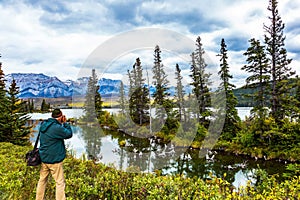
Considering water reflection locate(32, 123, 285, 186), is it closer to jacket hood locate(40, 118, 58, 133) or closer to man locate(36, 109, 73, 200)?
man locate(36, 109, 73, 200)

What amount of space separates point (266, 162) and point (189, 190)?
1621 centimetres

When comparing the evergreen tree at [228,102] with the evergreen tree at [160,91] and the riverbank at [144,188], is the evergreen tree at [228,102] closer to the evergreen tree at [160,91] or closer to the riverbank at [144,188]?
the evergreen tree at [160,91]

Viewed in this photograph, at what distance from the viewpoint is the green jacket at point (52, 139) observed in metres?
4.32

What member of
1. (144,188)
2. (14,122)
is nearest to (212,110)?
(14,122)

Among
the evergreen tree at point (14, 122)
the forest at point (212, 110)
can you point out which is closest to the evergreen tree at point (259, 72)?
the forest at point (212, 110)

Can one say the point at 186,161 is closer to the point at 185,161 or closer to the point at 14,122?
the point at 185,161

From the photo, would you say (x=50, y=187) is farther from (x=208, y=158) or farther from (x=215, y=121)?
(x=215, y=121)

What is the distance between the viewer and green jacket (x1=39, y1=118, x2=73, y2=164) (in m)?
4.32

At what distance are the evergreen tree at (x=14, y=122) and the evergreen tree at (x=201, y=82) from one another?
48.8 ft

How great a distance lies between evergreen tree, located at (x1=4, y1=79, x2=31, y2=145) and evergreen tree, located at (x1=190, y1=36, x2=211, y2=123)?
1489 cm

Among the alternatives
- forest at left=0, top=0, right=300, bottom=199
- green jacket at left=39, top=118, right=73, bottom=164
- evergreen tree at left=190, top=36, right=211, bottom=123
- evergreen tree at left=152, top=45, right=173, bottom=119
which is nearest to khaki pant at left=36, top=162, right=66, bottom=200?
green jacket at left=39, top=118, right=73, bottom=164

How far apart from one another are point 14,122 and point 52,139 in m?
14.2

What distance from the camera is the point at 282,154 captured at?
19.1m

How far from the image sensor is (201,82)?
2527 cm
